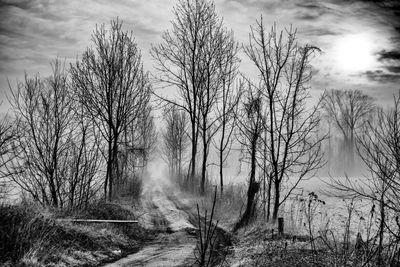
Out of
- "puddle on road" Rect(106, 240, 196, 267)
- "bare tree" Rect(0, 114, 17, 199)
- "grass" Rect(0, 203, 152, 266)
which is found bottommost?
"puddle on road" Rect(106, 240, 196, 267)

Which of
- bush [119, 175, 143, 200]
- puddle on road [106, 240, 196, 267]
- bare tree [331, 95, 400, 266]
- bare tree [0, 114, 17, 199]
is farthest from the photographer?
bush [119, 175, 143, 200]

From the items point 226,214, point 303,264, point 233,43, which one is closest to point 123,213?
point 226,214

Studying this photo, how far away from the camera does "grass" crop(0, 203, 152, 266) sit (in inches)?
234

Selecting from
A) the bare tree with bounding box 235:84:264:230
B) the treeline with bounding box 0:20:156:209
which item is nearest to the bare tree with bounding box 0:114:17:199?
the treeline with bounding box 0:20:156:209

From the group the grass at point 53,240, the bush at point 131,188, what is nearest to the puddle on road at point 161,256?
the grass at point 53,240

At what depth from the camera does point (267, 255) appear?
613cm

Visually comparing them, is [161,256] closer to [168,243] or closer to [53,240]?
[168,243]

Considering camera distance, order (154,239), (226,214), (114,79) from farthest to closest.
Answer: (114,79)
(226,214)
(154,239)

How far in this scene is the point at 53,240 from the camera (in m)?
6.88

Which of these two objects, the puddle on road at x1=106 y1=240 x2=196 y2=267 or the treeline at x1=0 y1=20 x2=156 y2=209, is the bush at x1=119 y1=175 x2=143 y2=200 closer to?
the treeline at x1=0 y1=20 x2=156 y2=209

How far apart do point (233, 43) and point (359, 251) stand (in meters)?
14.7

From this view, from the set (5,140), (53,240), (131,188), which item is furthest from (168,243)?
(131,188)

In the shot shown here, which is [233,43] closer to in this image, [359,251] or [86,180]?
[86,180]

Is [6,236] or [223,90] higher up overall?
[223,90]
